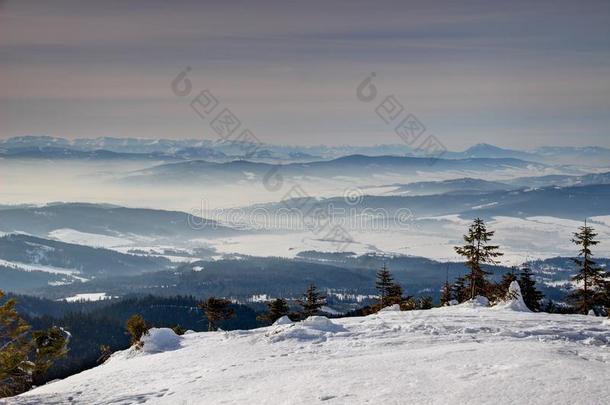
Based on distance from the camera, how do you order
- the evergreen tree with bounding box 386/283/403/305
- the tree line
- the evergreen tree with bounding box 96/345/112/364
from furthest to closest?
1. the evergreen tree with bounding box 386/283/403/305
2. the evergreen tree with bounding box 96/345/112/364
3. the tree line

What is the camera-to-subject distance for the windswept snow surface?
49.3ft

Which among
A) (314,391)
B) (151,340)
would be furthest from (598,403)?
(151,340)

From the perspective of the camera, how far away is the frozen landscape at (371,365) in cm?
1506

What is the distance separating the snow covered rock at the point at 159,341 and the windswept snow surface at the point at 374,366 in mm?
216

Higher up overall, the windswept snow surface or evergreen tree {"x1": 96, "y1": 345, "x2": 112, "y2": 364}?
the windswept snow surface

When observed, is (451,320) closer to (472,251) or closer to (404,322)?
(404,322)

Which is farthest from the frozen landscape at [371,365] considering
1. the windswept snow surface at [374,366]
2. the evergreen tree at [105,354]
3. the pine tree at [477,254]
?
the pine tree at [477,254]

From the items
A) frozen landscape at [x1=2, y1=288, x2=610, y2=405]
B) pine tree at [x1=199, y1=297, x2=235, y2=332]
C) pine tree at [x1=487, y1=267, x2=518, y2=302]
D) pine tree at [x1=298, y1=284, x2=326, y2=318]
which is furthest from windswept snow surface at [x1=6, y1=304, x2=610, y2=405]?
pine tree at [x1=298, y1=284, x2=326, y2=318]

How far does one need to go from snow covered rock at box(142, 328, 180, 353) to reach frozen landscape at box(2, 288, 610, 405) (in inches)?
2.2

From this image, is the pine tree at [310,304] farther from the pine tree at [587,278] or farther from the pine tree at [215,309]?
the pine tree at [587,278]

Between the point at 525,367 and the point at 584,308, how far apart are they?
45.0 meters

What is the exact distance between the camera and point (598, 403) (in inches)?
515

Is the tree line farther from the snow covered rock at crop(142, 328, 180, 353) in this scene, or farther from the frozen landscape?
the frozen landscape

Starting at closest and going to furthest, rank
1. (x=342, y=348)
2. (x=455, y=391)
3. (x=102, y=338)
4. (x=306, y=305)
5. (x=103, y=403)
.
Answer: (x=455, y=391)
(x=103, y=403)
(x=342, y=348)
(x=306, y=305)
(x=102, y=338)
